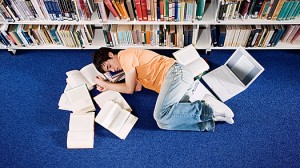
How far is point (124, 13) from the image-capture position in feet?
8.63

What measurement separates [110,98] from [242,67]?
1389 millimetres

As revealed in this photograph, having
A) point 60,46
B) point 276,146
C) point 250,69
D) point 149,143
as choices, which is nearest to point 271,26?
point 250,69

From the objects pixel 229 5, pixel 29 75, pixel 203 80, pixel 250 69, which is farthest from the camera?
pixel 29 75

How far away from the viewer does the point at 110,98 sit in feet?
9.37

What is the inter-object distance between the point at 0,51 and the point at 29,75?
571mm

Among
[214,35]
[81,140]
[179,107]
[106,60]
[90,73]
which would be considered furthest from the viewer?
[90,73]

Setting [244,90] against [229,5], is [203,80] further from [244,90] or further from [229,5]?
[229,5]

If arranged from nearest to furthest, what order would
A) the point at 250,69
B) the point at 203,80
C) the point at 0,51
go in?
the point at 250,69, the point at 203,80, the point at 0,51

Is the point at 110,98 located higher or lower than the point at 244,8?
lower

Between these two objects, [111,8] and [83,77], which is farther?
[83,77]

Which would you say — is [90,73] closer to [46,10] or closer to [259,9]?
[46,10]

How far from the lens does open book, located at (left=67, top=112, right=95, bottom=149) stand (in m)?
2.62

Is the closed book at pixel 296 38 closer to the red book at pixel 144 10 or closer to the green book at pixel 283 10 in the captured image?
the green book at pixel 283 10

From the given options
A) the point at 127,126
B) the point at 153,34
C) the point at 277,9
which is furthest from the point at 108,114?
the point at 277,9
